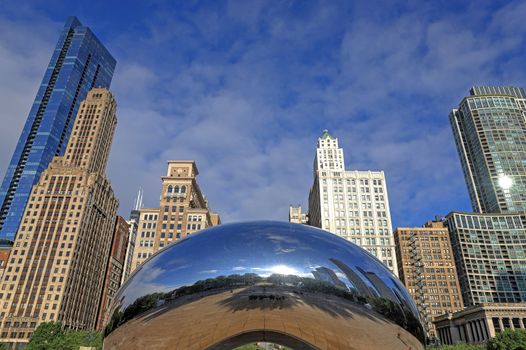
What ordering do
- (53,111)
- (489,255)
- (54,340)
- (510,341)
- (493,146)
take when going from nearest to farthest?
(510,341) < (54,340) < (489,255) < (53,111) < (493,146)

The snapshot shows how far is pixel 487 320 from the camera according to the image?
86438 millimetres

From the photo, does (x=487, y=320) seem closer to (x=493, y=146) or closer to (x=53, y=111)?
(x=493, y=146)

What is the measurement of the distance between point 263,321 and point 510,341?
62.7 m

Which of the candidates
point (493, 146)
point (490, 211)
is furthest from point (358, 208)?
point (493, 146)

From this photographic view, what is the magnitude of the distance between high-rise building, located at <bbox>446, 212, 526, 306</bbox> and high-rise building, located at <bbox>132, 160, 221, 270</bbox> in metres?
92.3

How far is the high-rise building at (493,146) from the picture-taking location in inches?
6078

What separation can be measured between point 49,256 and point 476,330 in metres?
109

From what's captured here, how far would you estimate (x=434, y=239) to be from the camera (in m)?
128

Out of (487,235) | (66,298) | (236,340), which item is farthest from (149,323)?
(487,235)

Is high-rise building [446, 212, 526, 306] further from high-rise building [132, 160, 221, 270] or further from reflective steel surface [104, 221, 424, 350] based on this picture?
reflective steel surface [104, 221, 424, 350]

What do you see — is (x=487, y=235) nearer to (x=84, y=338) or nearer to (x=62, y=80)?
(x=84, y=338)

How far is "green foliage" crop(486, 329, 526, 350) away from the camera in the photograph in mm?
49625

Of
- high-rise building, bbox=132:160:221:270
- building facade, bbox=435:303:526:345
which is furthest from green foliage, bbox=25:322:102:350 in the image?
building facade, bbox=435:303:526:345

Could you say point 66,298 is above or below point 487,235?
below
